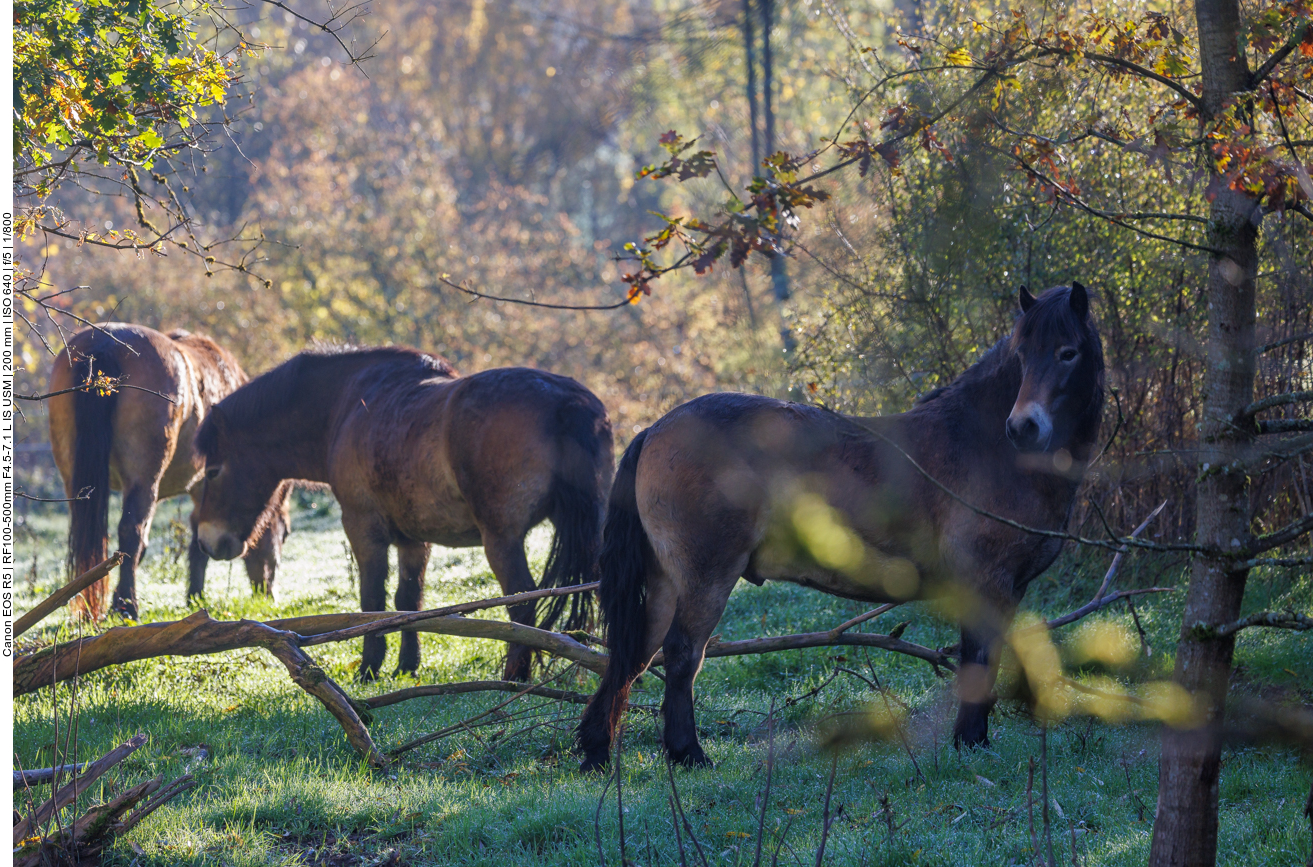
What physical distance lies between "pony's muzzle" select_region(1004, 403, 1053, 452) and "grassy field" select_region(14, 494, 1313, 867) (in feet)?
4.03

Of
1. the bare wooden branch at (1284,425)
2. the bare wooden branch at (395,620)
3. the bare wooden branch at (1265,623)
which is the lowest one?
the bare wooden branch at (395,620)

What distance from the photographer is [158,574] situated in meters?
11.2

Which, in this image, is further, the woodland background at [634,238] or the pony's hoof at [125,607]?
the pony's hoof at [125,607]

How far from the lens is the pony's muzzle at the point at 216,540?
770 centimetres

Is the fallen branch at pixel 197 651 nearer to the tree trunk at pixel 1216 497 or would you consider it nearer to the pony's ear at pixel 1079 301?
the tree trunk at pixel 1216 497

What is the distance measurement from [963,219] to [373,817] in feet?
17.1

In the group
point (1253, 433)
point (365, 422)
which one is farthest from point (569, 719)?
point (1253, 433)

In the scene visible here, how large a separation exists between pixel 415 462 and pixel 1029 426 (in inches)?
158

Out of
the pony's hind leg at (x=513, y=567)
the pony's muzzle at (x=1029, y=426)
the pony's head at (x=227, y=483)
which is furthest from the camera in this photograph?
the pony's head at (x=227, y=483)

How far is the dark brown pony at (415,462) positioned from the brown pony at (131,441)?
453 millimetres

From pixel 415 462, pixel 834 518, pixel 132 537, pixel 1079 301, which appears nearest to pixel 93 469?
pixel 132 537

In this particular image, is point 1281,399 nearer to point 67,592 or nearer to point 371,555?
point 67,592

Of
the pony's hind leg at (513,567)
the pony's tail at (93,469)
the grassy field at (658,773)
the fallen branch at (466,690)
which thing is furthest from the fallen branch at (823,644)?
the pony's tail at (93,469)

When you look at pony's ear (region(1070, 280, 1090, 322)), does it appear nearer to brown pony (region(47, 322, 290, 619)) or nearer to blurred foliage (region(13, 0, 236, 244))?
blurred foliage (region(13, 0, 236, 244))
